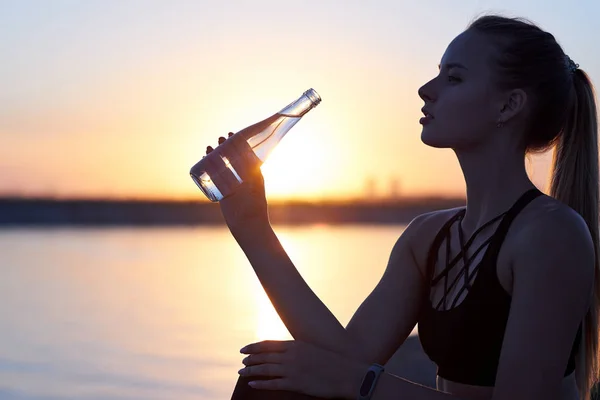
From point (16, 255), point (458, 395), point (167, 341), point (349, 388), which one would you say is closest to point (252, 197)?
point (349, 388)

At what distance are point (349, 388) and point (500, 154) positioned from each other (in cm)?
60

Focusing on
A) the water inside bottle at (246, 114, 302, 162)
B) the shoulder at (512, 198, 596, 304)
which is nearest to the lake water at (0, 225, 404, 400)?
the water inside bottle at (246, 114, 302, 162)

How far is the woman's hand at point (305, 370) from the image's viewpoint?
5.87 feet

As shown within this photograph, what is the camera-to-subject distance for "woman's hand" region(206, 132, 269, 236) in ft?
6.15

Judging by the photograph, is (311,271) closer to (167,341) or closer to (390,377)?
(167,341)

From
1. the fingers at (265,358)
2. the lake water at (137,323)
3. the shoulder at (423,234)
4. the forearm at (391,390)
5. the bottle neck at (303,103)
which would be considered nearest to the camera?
the forearm at (391,390)

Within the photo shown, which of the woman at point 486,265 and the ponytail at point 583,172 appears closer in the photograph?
the woman at point 486,265

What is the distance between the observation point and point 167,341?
29.4 feet

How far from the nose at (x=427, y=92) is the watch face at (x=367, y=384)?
594mm

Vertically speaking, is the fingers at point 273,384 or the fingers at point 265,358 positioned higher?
the fingers at point 265,358

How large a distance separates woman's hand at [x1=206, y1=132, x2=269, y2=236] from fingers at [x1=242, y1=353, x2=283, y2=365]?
27 cm

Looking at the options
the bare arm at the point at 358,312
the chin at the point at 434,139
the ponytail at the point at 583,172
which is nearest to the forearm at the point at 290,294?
the bare arm at the point at 358,312

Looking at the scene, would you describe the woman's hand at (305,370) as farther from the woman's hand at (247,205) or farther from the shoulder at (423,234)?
the shoulder at (423,234)

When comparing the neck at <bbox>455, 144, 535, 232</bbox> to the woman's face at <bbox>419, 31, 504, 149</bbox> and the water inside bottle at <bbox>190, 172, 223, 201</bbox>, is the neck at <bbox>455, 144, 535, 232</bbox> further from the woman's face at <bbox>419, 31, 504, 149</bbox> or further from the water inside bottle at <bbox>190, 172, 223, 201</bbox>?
the water inside bottle at <bbox>190, 172, 223, 201</bbox>
